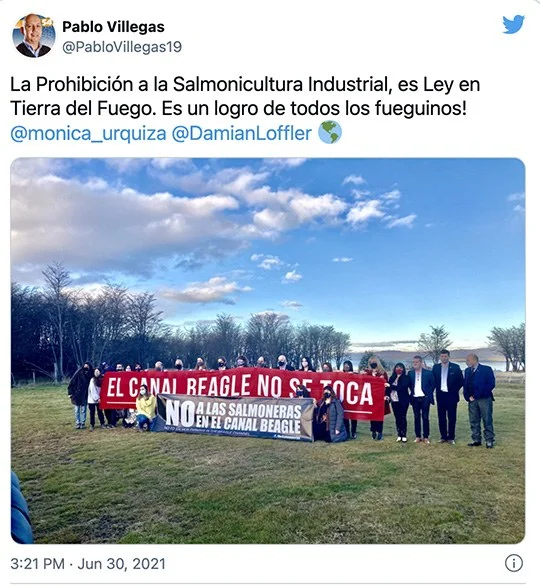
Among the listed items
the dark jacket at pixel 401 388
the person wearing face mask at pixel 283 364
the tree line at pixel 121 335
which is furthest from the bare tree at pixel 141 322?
the dark jacket at pixel 401 388

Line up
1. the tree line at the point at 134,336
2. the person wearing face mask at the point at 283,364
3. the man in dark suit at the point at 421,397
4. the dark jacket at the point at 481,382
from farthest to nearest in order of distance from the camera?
the person wearing face mask at the point at 283,364
the man in dark suit at the point at 421,397
the dark jacket at the point at 481,382
the tree line at the point at 134,336

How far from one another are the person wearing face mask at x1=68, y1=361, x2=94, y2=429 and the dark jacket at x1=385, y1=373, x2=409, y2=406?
7.37ft

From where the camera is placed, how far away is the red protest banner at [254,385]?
300cm

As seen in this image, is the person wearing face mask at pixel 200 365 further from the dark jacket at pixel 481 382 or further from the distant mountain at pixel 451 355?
the dark jacket at pixel 481 382

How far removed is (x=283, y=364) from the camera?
2.97 m

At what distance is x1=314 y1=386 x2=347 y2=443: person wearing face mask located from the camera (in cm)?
291

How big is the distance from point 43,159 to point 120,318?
43.8 inches

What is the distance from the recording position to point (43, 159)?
227 centimetres

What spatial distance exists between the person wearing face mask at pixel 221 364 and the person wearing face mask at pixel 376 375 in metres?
1.04
